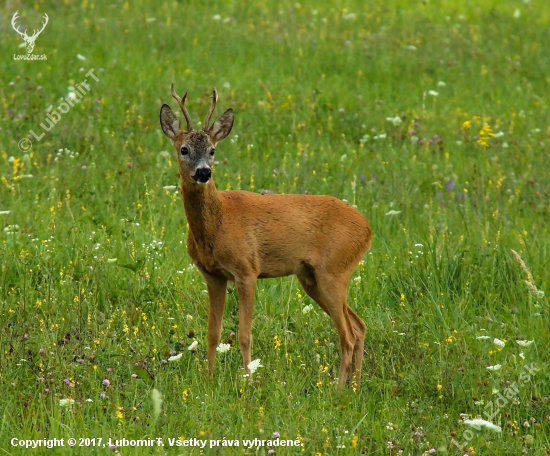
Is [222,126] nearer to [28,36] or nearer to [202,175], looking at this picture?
[202,175]

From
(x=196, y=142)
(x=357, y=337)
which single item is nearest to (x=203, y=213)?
(x=196, y=142)

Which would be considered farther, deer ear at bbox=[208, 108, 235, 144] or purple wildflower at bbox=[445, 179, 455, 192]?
purple wildflower at bbox=[445, 179, 455, 192]

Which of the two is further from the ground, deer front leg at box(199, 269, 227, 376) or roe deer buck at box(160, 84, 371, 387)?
roe deer buck at box(160, 84, 371, 387)

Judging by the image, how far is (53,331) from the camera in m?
6.18

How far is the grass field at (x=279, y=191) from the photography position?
538 centimetres

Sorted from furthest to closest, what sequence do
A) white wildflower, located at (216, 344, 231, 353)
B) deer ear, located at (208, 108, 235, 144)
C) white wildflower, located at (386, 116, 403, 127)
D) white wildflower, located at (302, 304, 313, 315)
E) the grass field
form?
white wildflower, located at (386, 116, 403, 127) → white wildflower, located at (302, 304, 313, 315) → deer ear, located at (208, 108, 235, 144) → white wildflower, located at (216, 344, 231, 353) → the grass field

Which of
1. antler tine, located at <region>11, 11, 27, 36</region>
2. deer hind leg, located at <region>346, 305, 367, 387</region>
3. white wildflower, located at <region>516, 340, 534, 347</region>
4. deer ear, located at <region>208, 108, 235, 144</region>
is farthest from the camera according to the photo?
antler tine, located at <region>11, 11, 27, 36</region>

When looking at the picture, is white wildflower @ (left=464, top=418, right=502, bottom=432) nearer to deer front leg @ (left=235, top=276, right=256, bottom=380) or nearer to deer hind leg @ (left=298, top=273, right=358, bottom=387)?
deer hind leg @ (left=298, top=273, right=358, bottom=387)

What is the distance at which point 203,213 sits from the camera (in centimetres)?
599

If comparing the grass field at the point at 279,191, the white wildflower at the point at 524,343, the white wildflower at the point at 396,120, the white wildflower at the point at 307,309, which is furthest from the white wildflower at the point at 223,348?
the white wildflower at the point at 396,120

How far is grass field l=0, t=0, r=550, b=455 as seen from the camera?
5.38m

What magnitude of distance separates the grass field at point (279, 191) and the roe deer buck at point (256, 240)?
248 millimetres


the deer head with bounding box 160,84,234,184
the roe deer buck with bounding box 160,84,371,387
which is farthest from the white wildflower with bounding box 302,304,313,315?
the deer head with bounding box 160,84,234,184

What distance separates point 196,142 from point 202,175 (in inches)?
9.6
